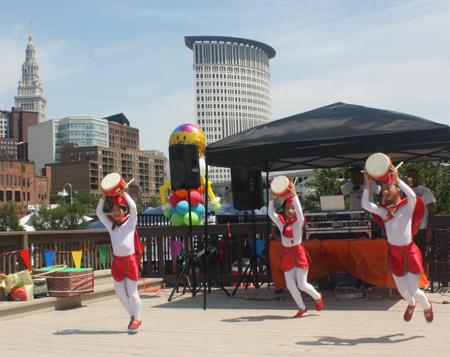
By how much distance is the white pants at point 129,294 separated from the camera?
6090mm

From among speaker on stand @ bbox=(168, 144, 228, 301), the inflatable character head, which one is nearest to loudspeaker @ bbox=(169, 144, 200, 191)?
speaker on stand @ bbox=(168, 144, 228, 301)

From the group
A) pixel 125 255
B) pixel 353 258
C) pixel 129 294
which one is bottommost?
pixel 129 294

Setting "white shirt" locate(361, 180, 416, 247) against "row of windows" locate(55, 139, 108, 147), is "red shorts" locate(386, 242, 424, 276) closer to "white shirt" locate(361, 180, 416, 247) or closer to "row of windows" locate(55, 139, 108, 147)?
"white shirt" locate(361, 180, 416, 247)

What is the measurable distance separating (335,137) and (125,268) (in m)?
3.58

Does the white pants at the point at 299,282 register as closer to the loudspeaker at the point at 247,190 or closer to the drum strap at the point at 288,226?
the drum strap at the point at 288,226

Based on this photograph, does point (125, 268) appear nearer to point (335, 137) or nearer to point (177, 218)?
point (335, 137)

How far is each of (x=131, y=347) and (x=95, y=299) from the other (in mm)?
3978

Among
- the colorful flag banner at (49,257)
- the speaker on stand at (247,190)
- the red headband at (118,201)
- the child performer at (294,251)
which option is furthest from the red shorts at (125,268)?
the speaker on stand at (247,190)

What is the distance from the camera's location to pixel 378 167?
5453 mm

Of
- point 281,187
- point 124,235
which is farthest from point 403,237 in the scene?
point 124,235

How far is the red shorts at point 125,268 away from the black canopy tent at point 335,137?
8.84 ft

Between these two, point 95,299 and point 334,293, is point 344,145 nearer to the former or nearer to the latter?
point 334,293

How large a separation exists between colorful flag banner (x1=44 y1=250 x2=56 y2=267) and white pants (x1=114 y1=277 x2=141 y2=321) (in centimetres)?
337

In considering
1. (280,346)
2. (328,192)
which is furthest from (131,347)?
(328,192)
